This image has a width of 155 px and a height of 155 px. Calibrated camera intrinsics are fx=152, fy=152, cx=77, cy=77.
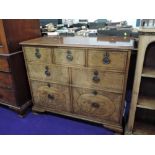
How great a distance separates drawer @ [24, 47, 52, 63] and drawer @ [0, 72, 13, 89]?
1.02 ft

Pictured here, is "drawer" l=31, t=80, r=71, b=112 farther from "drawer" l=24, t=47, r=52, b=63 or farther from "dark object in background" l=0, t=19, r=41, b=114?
"drawer" l=24, t=47, r=52, b=63

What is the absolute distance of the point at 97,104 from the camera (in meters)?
1.54

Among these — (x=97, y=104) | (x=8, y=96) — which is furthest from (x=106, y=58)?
(x=8, y=96)

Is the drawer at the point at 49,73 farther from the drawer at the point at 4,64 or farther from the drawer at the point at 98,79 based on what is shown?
the drawer at the point at 4,64

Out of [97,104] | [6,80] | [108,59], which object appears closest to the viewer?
[108,59]

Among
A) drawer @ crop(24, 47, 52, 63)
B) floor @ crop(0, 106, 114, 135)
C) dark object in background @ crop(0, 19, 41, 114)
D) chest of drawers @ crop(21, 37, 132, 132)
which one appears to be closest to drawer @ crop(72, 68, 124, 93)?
chest of drawers @ crop(21, 37, 132, 132)

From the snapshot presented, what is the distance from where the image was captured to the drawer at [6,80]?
5.65 feet

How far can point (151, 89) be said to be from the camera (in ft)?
4.80

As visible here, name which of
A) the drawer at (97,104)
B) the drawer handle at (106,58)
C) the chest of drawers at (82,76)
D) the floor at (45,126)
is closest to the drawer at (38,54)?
the chest of drawers at (82,76)

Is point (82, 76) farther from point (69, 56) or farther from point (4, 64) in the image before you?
point (4, 64)

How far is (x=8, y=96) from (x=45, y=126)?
23.5 inches

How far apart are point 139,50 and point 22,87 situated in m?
1.39

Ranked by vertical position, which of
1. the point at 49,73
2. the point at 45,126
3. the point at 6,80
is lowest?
the point at 45,126
